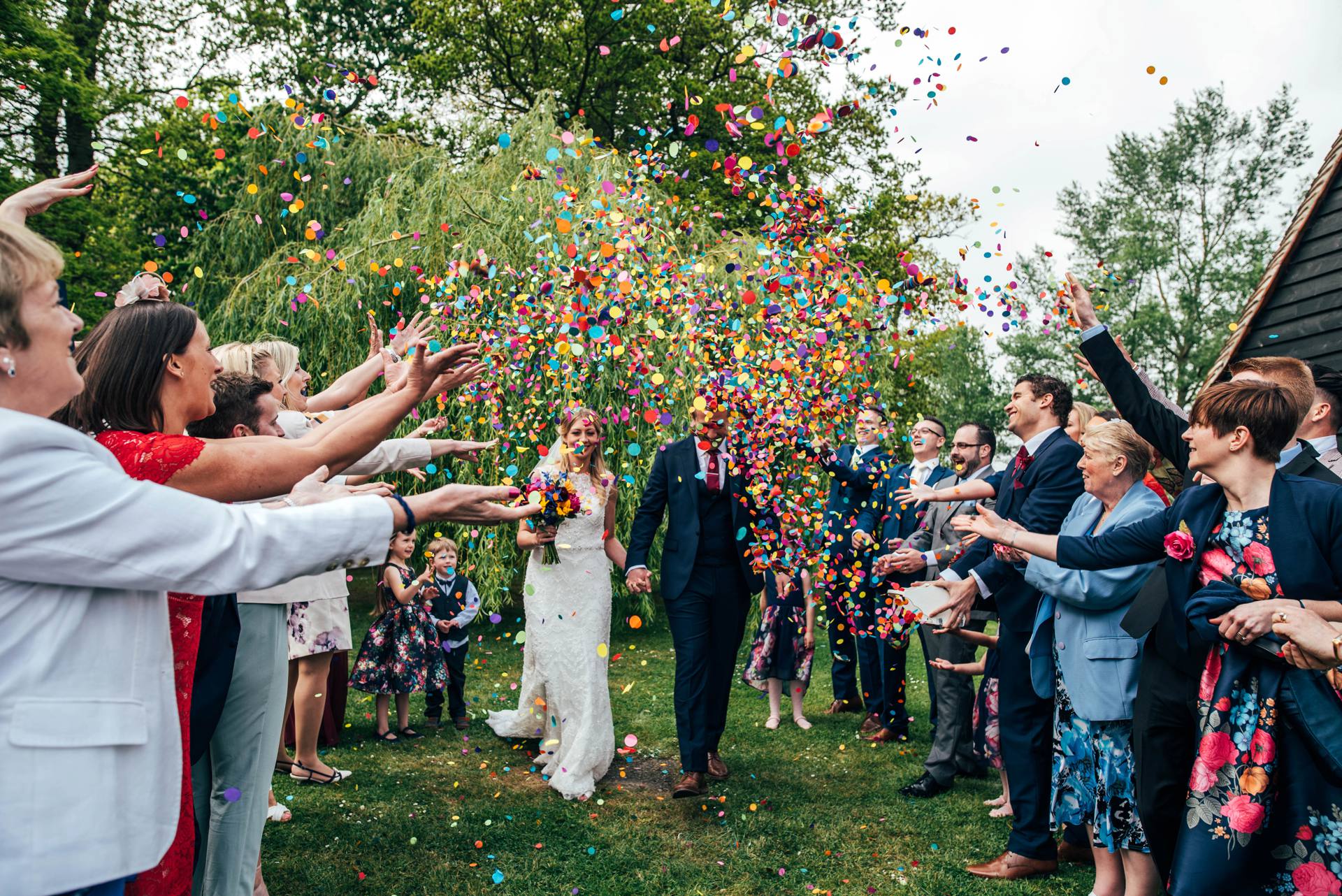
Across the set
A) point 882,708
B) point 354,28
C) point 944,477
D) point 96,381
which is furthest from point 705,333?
point 354,28

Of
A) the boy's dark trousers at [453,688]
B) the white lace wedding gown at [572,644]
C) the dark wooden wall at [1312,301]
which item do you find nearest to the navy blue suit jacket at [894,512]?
the white lace wedding gown at [572,644]

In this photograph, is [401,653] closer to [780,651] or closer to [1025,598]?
[780,651]

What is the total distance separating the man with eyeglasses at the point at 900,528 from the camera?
6418 mm

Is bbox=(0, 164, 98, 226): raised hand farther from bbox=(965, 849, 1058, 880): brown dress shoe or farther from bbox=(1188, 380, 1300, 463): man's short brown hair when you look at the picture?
bbox=(965, 849, 1058, 880): brown dress shoe

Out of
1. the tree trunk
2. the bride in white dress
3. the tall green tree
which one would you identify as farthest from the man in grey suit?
the tall green tree

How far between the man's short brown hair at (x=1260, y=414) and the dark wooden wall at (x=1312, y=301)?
5.97m

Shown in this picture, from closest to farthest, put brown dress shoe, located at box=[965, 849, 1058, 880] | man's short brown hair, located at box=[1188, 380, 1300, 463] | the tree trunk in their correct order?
1. man's short brown hair, located at box=[1188, 380, 1300, 463]
2. brown dress shoe, located at box=[965, 849, 1058, 880]
3. the tree trunk

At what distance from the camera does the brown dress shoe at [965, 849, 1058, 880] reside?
396 centimetres

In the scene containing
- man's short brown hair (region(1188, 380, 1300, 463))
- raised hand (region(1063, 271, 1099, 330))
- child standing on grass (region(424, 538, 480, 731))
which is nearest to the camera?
man's short brown hair (region(1188, 380, 1300, 463))

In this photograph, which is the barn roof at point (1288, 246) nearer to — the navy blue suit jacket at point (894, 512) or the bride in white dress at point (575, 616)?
the navy blue suit jacket at point (894, 512)

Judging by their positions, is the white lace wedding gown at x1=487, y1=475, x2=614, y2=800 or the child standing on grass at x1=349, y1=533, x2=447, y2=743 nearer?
the white lace wedding gown at x1=487, y1=475, x2=614, y2=800

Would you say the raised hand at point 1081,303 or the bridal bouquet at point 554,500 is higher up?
the raised hand at point 1081,303

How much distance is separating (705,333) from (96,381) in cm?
461

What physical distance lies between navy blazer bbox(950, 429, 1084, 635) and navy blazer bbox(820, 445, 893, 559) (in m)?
1.96
